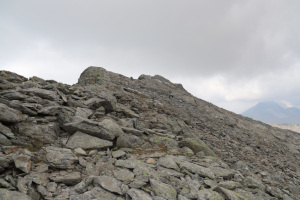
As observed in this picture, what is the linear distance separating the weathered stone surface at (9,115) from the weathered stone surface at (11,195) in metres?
5.22

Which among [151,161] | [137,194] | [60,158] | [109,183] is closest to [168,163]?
[151,161]

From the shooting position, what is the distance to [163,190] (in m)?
8.08

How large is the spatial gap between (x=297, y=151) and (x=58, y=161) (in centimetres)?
3947

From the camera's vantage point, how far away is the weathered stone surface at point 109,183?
7.62m

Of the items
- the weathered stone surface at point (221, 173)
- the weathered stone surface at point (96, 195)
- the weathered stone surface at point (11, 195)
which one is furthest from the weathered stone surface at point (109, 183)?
the weathered stone surface at point (221, 173)

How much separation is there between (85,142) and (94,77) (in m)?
20.2

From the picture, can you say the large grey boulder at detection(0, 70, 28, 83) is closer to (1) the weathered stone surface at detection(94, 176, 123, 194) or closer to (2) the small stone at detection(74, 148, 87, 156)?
(2) the small stone at detection(74, 148, 87, 156)

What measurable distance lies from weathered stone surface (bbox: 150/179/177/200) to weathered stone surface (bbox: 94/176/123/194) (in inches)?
63.6

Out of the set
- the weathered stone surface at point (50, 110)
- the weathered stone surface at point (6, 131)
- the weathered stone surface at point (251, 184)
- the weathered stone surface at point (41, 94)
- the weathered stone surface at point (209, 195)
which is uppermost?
the weathered stone surface at point (41, 94)

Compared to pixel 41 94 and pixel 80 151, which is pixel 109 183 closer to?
pixel 80 151

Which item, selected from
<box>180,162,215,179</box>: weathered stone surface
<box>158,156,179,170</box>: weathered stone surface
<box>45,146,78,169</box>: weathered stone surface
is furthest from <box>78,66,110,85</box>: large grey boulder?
<box>180,162,215,179</box>: weathered stone surface

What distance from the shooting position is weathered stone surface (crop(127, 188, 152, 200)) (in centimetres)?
727

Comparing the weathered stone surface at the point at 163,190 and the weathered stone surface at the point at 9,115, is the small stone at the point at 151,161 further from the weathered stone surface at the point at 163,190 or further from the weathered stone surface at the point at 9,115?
the weathered stone surface at the point at 9,115

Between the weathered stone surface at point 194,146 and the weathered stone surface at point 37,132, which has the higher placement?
the weathered stone surface at point 194,146
